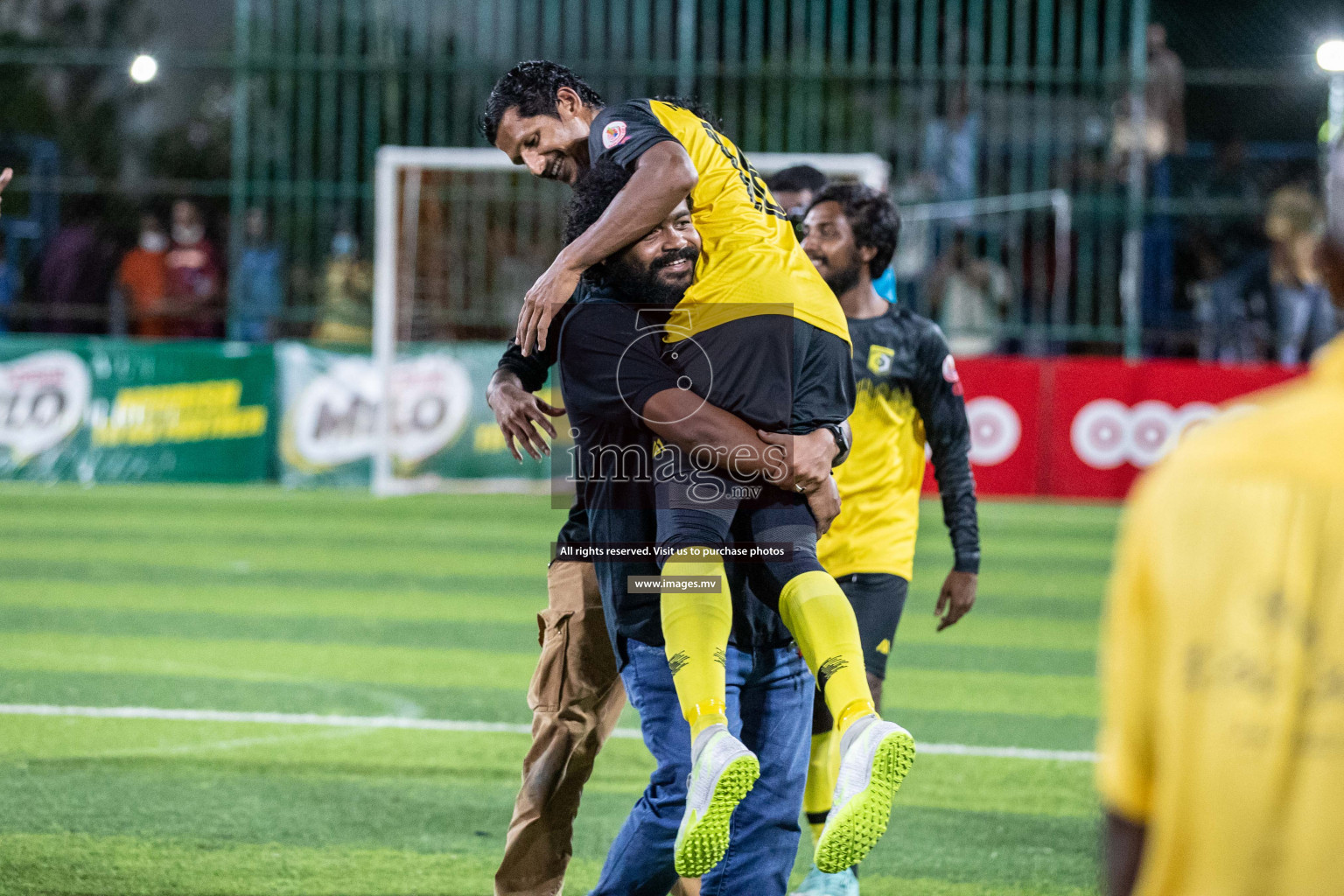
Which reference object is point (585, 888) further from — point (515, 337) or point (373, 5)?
point (373, 5)

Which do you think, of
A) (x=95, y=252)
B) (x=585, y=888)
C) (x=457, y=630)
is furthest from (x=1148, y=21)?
(x=585, y=888)

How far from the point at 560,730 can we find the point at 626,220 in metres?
1.37

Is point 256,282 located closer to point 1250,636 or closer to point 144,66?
point 144,66

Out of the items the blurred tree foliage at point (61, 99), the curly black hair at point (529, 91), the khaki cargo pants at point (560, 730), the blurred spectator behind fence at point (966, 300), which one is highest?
the blurred tree foliage at point (61, 99)

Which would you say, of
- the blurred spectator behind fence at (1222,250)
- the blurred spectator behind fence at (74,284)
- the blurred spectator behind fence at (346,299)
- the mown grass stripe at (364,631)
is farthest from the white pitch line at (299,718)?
the blurred spectator behind fence at (74,284)

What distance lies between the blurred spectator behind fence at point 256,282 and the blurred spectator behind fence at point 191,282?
276mm

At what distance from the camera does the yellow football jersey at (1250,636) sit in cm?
154

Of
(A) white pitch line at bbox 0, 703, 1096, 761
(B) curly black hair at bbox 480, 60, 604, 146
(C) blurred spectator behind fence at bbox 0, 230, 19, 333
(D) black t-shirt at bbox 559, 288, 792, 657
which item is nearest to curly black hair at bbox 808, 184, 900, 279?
(B) curly black hair at bbox 480, 60, 604, 146

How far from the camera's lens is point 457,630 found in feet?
30.7

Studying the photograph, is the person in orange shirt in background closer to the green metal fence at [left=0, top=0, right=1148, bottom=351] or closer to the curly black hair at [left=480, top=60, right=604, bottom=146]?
the green metal fence at [left=0, top=0, right=1148, bottom=351]

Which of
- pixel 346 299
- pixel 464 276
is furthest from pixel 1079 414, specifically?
pixel 346 299

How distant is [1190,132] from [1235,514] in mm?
20770

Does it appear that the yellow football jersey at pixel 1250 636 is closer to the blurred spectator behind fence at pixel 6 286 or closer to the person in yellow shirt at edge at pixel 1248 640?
the person in yellow shirt at edge at pixel 1248 640

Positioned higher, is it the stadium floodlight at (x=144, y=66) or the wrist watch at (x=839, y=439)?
the stadium floodlight at (x=144, y=66)
